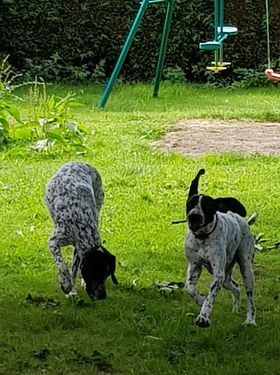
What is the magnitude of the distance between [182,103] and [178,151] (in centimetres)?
407

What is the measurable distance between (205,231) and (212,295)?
0.34 m

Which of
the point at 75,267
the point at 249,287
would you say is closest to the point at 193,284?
the point at 249,287

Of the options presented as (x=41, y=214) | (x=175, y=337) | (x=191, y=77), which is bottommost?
(x=191, y=77)

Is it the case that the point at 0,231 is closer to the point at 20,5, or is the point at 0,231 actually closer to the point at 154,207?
the point at 154,207

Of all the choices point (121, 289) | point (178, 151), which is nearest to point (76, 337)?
point (121, 289)

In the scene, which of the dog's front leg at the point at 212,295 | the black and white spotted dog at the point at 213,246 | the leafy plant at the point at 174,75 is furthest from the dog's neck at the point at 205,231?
the leafy plant at the point at 174,75

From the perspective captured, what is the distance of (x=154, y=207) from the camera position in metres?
8.37

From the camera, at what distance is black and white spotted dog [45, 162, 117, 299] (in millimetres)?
5746

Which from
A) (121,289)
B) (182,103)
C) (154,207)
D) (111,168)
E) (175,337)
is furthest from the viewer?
(182,103)

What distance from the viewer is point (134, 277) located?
21.3 ft

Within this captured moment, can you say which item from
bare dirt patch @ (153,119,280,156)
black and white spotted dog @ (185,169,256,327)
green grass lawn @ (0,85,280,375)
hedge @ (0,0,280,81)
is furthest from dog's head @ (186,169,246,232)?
hedge @ (0,0,280,81)

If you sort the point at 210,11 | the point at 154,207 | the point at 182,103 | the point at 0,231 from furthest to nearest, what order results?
the point at 210,11
the point at 182,103
the point at 154,207
the point at 0,231

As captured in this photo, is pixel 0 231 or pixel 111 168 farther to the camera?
pixel 111 168

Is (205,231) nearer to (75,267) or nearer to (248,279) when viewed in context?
(248,279)
